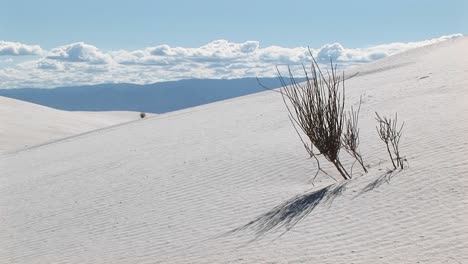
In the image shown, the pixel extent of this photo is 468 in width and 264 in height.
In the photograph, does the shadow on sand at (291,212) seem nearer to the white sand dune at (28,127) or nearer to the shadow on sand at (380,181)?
the shadow on sand at (380,181)

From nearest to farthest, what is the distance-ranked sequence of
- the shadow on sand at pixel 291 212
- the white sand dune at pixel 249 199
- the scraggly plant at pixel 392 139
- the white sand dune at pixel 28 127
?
the white sand dune at pixel 249 199 < the shadow on sand at pixel 291 212 < the scraggly plant at pixel 392 139 < the white sand dune at pixel 28 127

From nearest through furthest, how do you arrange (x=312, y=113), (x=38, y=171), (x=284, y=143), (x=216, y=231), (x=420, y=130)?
(x=216, y=231)
(x=312, y=113)
(x=420, y=130)
(x=284, y=143)
(x=38, y=171)

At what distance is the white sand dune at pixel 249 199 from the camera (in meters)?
5.93

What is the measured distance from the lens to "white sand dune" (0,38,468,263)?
19.4 feet

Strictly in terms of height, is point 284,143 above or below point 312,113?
below

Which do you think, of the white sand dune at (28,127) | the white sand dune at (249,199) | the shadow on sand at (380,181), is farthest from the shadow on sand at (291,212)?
the white sand dune at (28,127)

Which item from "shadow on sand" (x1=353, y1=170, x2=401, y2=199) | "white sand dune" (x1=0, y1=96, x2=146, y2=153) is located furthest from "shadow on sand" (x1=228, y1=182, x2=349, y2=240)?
"white sand dune" (x1=0, y1=96, x2=146, y2=153)

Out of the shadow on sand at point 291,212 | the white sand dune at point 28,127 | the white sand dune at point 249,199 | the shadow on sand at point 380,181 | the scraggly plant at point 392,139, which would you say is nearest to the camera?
the white sand dune at point 249,199

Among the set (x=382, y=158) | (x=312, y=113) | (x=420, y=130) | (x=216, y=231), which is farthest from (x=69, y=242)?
(x=420, y=130)

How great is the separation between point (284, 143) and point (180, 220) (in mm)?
3894

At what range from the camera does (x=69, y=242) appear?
313 inches

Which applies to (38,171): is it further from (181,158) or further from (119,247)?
(119,247)

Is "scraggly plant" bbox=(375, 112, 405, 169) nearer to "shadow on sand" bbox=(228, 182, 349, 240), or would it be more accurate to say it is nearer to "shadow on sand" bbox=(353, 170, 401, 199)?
"shadow on sand" bbox=(353, 170, 401, 199)

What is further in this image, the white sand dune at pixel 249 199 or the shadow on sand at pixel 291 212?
the shadow on sand at pixel 291 212
